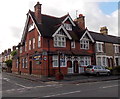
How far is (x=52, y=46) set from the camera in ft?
75.0

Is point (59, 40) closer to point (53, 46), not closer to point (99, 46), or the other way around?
point (53, 46)

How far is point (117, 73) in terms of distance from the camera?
26.2m

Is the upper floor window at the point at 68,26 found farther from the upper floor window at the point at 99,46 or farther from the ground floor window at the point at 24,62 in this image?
the ground floor window at the point at 24,62

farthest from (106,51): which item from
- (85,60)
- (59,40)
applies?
(59,40)

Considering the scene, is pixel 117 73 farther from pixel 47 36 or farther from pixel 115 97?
pixel 115 97

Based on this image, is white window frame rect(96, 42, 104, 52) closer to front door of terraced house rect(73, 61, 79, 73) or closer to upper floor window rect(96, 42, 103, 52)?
upper floor window rect(96, 42, 103, 52)

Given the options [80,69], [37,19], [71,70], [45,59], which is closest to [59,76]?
[45,59]

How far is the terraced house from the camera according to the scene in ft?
72.5

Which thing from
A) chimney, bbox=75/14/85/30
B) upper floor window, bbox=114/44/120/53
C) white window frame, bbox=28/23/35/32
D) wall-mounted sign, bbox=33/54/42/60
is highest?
chimney, bbox=75/14/85/30

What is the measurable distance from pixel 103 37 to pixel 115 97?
26.0 m

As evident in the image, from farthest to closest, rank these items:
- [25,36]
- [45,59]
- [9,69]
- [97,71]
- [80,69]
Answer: [9,69], [25,36], [80,69], [97,71], [45,59]

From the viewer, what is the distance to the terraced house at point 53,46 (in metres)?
22.1

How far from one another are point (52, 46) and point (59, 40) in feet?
5.54

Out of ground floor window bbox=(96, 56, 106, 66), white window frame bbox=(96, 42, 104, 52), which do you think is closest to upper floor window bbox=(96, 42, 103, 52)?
white window frame bbox=(96, 42, 104, 52)
